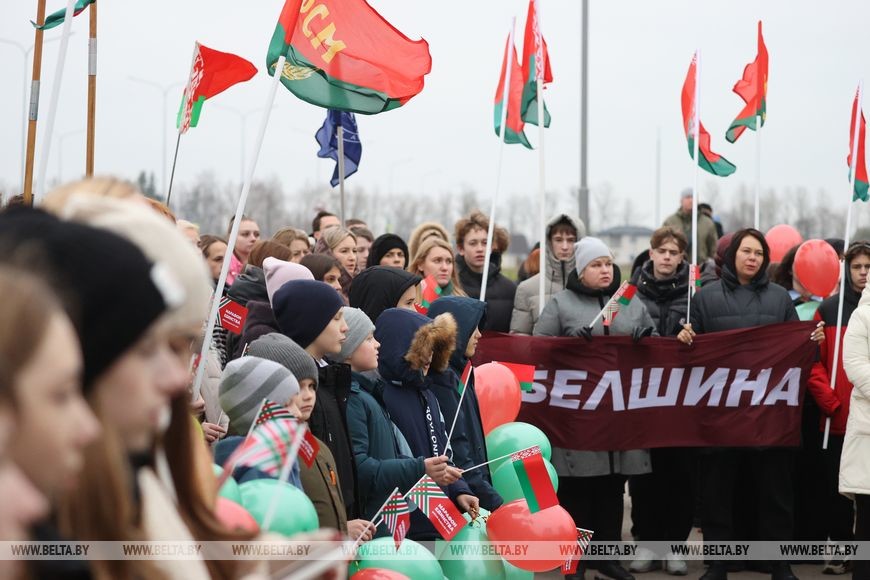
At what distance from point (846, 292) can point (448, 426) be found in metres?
4.30

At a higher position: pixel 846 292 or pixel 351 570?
pixel 846 292

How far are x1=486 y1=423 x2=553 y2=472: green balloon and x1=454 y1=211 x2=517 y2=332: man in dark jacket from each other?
2.69m

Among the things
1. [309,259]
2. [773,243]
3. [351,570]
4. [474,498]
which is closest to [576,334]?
[309,259]

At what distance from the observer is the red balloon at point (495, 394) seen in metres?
7.64

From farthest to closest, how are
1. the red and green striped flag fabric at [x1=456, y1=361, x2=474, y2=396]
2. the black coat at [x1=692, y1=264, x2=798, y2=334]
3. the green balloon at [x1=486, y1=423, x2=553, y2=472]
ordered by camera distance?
1. the black coat at [x1=692, y1=264, x2=798, y2=334]
2. the green balloon at [x1=486, y1=423, x2=553, y2=472]
3. the red and green striped flag fabric at [x1=456, y1=361, x2=474, y2=396]

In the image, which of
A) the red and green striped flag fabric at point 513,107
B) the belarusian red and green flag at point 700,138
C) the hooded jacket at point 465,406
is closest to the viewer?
the hooded jacket at point 465,406

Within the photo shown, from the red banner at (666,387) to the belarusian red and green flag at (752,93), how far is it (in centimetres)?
397

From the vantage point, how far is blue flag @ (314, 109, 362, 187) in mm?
11555

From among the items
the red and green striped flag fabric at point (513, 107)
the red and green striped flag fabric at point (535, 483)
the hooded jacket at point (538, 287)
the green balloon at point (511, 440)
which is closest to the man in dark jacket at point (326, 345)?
the red and green striped flag fabric at point (535, 483)

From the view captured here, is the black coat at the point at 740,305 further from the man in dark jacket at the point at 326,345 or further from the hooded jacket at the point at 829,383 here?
the man in dark jacket at the point at 326,345

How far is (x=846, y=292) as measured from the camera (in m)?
9.49

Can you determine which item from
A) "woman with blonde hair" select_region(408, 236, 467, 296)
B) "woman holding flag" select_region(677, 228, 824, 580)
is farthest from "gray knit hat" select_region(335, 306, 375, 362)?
"woman holding flag" select_region(677, 228, 824, 580)

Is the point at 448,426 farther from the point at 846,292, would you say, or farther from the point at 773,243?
the point at 773,243

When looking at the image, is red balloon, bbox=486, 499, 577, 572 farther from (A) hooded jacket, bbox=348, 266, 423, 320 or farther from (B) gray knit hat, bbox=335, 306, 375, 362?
(A) hooded jacket, bbox=348, 266, 423, 320
